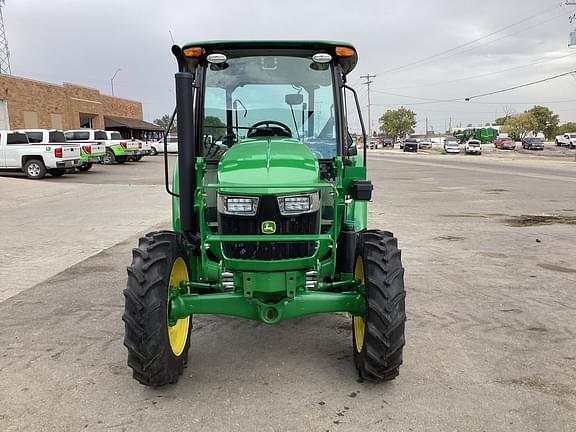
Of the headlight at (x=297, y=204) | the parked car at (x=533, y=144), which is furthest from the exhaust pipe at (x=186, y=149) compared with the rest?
the parked car at (x=533, y=144)

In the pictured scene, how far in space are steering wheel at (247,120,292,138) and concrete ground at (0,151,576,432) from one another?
177 centimetres

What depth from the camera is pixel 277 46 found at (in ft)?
14.1

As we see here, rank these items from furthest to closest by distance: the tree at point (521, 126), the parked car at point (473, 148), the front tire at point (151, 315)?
the tree at point (521, 126) < the parked car at point (473, 148) < the front tire at point (151, 315)

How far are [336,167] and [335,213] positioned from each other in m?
0.45

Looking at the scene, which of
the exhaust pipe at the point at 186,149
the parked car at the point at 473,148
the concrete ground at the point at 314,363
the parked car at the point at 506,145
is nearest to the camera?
the concrete ground at the point at 314,363

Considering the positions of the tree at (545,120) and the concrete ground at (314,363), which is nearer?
the concrete ground at (314,363)

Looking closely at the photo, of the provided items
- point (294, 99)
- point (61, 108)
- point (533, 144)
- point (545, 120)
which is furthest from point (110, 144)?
point (545, 120)

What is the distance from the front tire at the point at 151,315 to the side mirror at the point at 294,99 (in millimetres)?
1714

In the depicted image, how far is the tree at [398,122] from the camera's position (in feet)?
365

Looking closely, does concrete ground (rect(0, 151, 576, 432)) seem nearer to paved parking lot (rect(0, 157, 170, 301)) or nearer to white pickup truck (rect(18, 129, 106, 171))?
paved parking lot (rect(0, 157, 170, 301))

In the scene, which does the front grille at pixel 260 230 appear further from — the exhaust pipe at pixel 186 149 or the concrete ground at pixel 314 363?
the concrete ground at pixel 314 363

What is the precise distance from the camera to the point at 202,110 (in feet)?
15.0

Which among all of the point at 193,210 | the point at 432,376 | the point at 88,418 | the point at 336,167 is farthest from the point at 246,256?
the point at 432,376

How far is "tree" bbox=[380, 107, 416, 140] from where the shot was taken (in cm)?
11118
